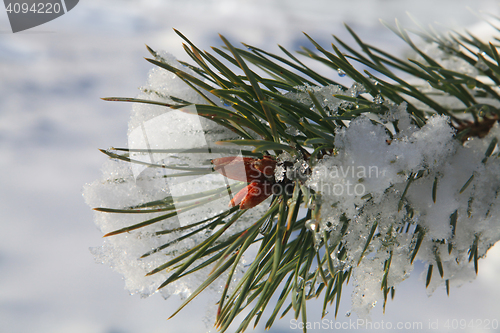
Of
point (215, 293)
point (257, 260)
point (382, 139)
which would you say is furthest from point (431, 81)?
point (215, 293)

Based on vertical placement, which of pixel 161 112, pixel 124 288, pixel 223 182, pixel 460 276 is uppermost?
pixel 161 112

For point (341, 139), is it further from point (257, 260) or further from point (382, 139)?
point (257, 260)

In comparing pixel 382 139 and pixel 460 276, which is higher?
pixel 382 139

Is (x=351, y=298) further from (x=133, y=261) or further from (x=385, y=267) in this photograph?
(x=133, y=261)

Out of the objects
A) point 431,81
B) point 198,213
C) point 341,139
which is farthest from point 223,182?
point 431,81

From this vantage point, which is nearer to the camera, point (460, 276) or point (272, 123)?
point (272, 123)

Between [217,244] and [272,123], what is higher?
[272,123]
